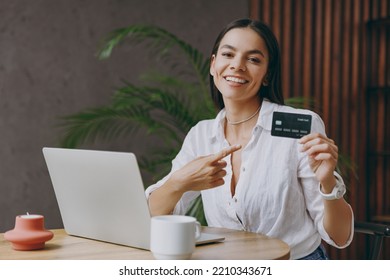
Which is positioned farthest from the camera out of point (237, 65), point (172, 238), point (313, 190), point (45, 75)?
point (45, 75)

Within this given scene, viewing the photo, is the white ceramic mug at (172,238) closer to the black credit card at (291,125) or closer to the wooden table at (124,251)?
the wooden table at (124,251)

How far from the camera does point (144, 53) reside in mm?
3494

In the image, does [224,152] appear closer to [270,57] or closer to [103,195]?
[103,195]

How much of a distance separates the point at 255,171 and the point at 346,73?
2.29m

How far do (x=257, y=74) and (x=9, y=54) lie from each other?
1.69 m

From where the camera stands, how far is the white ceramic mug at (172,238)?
1149 mm

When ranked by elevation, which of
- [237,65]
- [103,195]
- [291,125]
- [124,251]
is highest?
[237,65]

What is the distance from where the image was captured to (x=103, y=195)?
1.36 m

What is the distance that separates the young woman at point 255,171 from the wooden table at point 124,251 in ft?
0.72

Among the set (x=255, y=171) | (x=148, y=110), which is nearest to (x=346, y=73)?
(x=148, y=110)

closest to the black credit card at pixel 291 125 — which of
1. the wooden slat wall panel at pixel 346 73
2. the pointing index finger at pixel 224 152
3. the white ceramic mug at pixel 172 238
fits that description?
the pointing index finger at pixel 224 152

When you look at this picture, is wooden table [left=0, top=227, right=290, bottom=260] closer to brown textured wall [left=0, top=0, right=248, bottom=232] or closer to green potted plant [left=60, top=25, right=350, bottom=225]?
green potted plant [left=60, top=25, right=350, bottom=225]

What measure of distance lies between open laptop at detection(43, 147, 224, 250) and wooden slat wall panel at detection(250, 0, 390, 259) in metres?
2.59

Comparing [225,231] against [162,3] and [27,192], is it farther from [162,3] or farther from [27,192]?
[162,3]
